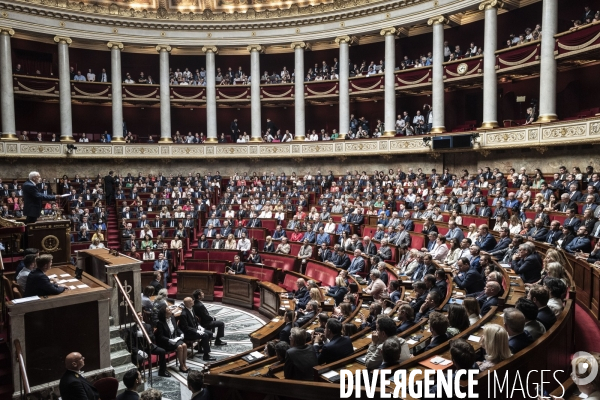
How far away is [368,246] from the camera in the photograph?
11.8 m

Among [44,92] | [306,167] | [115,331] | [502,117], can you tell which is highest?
[44,92]

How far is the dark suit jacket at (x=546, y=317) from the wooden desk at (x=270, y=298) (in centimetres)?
693

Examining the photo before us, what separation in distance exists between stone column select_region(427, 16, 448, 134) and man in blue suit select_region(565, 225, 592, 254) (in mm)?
12202

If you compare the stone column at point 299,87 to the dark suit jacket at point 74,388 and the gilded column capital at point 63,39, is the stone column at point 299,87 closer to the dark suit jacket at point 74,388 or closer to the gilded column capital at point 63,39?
the gilded column capital at point 63,39

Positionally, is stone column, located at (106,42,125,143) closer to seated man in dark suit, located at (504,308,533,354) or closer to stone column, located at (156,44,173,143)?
stone column, located at (156,44,173,143)

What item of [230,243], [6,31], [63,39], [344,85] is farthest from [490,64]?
[6,31]

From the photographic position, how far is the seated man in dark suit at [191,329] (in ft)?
29.2

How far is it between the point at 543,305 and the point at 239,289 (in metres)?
9.23

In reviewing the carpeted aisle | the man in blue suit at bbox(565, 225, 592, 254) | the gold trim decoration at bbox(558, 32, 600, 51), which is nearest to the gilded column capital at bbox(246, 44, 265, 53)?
the gold trim decoration at bbox(558, 32, 600, 51)

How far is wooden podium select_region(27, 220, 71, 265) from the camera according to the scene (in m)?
7.90

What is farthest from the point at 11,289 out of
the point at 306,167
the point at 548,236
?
the point at 306,167

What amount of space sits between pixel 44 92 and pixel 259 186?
11811 millimetres

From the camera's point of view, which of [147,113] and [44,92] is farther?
[147,113]

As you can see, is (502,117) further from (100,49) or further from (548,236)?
(100,49)
